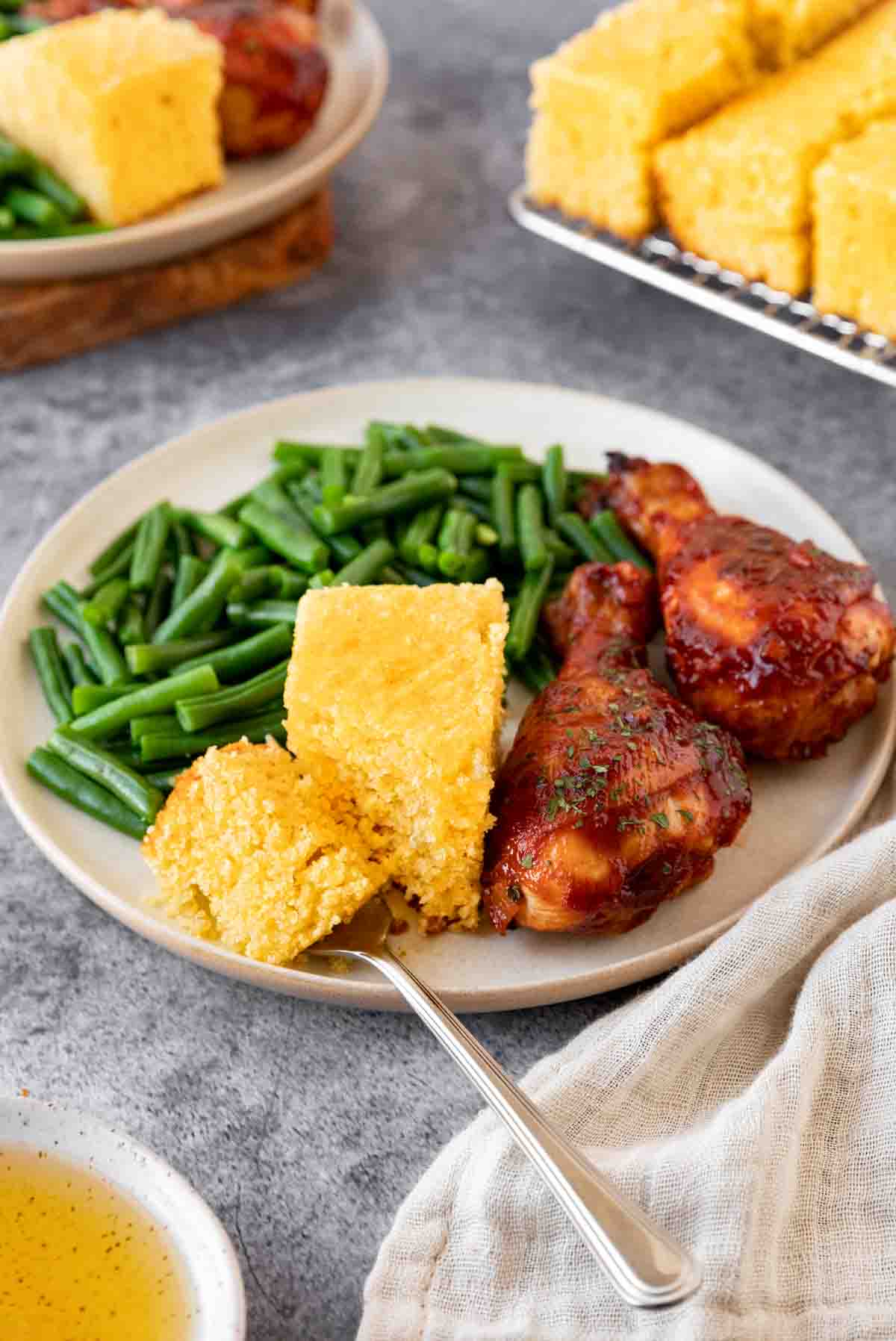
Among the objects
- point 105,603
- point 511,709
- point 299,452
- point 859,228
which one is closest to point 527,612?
point 511,709

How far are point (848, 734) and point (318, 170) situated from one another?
113 inches

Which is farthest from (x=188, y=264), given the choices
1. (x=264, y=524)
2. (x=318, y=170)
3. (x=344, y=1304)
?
(x=344, y=1304)

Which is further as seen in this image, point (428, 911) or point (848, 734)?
point (848, 734)

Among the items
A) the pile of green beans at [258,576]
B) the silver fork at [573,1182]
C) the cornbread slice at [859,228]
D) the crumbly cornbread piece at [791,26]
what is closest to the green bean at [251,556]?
the pile of green beans at [258,576]

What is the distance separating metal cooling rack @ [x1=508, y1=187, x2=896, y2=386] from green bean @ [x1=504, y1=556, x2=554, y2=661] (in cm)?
99

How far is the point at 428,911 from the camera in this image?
2.94m

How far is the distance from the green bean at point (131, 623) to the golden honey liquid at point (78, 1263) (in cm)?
151

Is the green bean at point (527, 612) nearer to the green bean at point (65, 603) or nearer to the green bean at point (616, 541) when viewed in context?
the green bean at point (616, 541)

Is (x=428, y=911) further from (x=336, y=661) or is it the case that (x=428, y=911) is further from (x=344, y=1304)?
(x=344, y=1304)

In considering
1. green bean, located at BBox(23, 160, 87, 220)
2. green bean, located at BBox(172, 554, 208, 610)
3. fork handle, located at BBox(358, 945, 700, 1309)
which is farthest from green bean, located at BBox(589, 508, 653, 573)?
green bean, located at BBox(23, 160, 87, 220)

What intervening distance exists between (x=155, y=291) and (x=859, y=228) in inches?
93.7

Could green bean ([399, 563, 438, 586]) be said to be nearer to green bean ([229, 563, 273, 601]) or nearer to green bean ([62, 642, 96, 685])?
green bean ([229, 563, 273, 601])

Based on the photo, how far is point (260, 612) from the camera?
3.58 metres

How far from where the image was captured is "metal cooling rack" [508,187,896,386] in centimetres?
404
